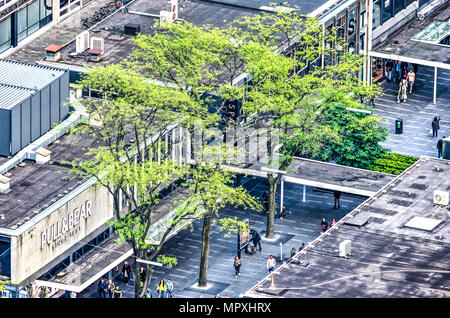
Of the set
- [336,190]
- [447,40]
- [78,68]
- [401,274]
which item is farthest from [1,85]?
[447,40]

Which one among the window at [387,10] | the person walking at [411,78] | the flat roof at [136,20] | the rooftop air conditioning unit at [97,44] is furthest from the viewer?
the window at [387,10]

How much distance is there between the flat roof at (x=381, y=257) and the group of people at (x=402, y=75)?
2879 cm

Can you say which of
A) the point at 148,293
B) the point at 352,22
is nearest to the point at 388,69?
the point at 352,22

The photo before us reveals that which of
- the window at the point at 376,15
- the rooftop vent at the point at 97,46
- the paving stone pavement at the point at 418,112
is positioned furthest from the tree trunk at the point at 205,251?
the window at the point at 376,15

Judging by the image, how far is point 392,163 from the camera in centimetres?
8400

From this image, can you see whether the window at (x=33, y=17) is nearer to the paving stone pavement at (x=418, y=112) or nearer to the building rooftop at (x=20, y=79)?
the building rooftop at (x=20, y=79)

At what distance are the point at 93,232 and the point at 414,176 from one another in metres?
25.3

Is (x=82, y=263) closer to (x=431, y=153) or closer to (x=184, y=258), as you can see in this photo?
(x=184, y=258)

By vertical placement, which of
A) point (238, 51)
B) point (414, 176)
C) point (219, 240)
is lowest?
point (219, 240)

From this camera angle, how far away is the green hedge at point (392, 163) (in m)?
82.9

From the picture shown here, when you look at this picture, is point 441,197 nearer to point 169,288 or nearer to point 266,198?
point 266,198

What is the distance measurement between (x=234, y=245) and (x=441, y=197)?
17.1 meters

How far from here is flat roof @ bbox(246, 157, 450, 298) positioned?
5419 centimetres

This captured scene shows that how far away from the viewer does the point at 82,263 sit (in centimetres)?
6744
